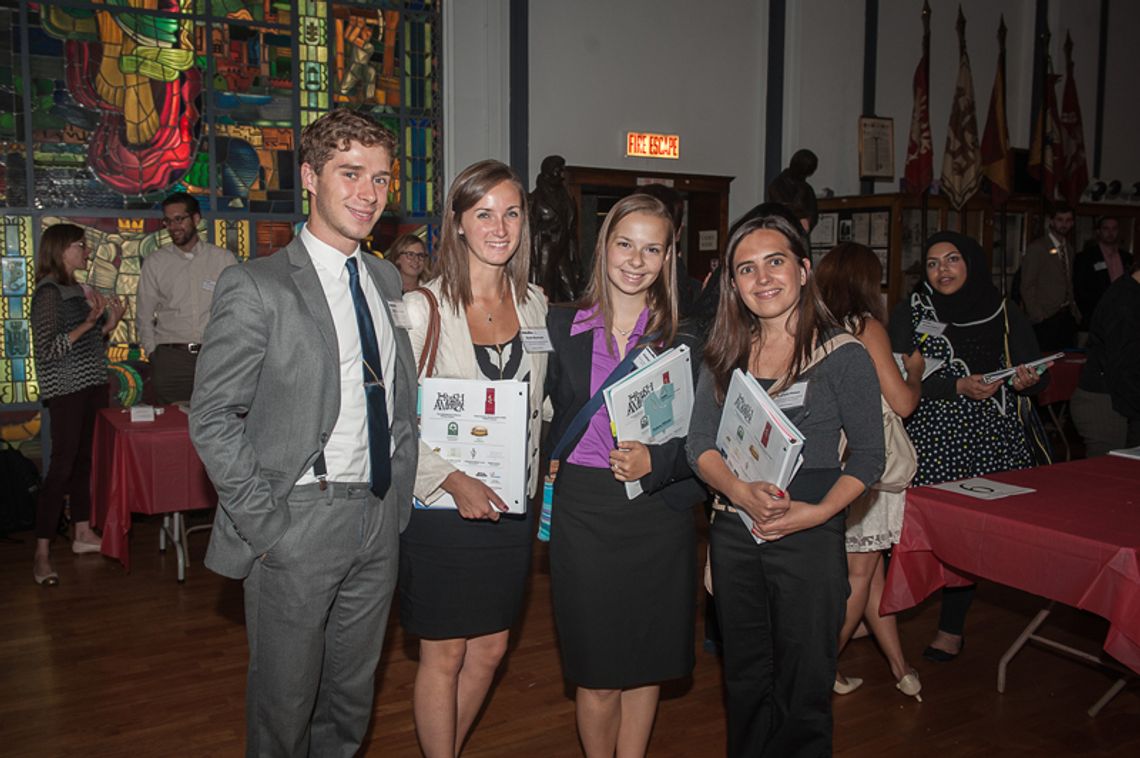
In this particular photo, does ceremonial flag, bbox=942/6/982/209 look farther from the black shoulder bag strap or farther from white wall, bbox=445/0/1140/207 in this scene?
the black shoulder bag strap

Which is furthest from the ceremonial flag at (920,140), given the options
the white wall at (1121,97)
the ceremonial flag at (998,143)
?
the white wall at (1121,97)

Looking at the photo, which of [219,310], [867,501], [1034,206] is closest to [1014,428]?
[867,501]

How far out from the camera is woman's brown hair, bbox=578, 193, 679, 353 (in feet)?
7.56

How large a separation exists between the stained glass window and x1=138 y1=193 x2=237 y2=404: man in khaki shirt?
1079 mm

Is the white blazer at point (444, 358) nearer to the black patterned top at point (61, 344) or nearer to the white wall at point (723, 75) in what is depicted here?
the black patterned top at point (61, 344)

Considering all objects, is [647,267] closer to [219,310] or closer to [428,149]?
[219,310]

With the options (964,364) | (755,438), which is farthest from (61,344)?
(964,364)

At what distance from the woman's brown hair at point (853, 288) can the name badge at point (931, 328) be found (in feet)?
2.26

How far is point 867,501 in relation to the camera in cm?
316

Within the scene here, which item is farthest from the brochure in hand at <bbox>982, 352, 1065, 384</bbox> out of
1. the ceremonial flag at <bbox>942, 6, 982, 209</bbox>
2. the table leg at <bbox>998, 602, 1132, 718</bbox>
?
the ceremonial flag at <bbox>942, 6, 982, 209</bbox>

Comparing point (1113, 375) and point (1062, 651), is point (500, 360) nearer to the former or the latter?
point (1062, 651)

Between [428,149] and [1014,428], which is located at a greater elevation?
[428,149]

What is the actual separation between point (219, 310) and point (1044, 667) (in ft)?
11.4

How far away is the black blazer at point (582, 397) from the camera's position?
90.3 inches
